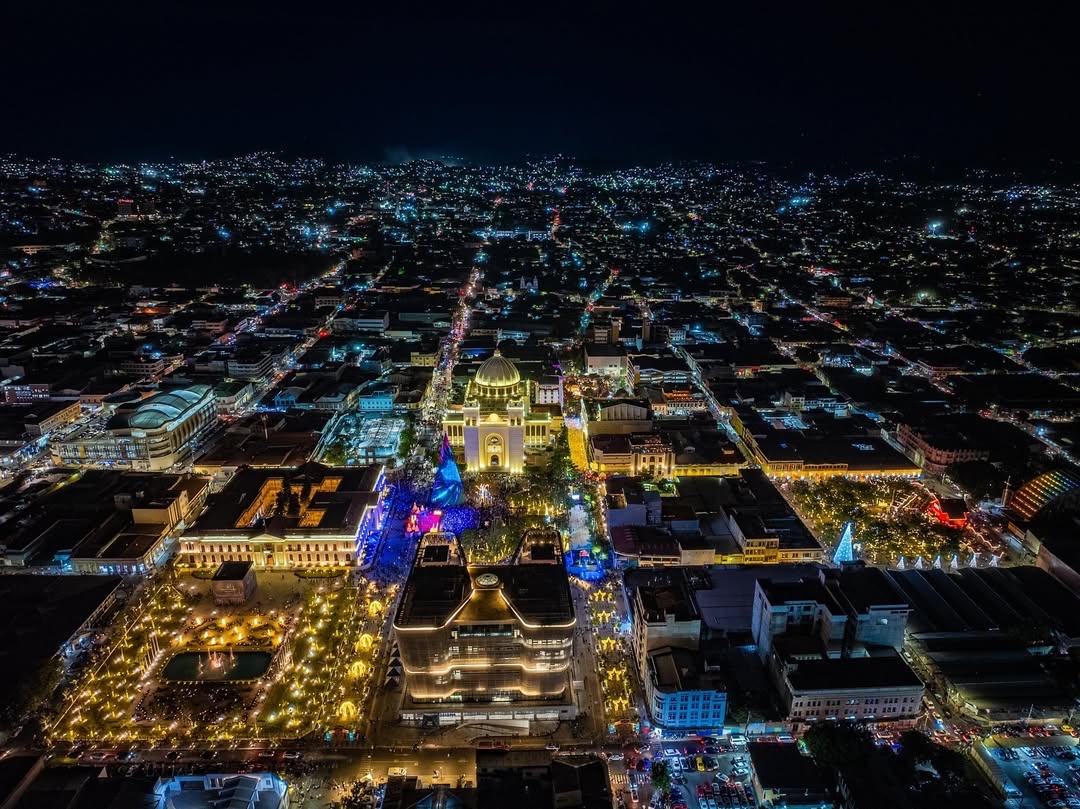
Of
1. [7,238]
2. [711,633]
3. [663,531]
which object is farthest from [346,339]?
[7,238]

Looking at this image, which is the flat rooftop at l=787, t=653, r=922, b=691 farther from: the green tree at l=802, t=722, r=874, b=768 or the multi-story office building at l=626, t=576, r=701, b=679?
the multi-story office building at l=626, t=576, r=701, b=679

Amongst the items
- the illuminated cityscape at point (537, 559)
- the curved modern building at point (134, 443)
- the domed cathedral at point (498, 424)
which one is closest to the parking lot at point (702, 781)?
the illuminated cityscape at point (537, 559)

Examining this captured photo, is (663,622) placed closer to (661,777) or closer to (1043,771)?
(661,777)

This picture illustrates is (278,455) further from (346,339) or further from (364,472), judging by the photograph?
(346,339)

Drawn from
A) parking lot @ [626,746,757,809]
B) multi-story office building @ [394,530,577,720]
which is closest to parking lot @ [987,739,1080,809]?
parking lot @ [626,746,757,809]

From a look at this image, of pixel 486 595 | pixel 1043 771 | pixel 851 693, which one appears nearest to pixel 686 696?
pixel 851 693

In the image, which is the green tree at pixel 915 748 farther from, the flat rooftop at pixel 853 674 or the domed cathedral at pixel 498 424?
the domed cathedral at pixel 498 424

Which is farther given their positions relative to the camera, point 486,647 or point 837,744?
point 486,647
